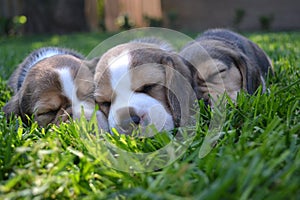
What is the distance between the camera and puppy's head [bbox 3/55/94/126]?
3.33m

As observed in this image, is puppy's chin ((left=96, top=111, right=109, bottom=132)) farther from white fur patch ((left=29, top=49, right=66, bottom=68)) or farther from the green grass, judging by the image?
white fur patch ((left=29, top=49, right=66, bottom=68))

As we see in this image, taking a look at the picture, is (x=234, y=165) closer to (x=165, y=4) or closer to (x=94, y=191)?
(x=94, y=191)

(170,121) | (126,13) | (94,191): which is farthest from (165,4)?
(94,191)

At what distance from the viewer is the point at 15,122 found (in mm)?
2822

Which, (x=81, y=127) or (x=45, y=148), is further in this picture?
(x=81, y=127)

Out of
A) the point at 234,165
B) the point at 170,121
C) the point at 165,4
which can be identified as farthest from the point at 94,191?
the point at 165,4

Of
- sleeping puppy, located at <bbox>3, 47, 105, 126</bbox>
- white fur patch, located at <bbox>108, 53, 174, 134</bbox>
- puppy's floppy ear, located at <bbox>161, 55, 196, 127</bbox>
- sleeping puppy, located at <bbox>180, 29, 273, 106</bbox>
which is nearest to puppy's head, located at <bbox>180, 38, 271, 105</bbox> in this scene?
sleeping puppy, located at <bbox>180, 29, 273, 106</bbox>

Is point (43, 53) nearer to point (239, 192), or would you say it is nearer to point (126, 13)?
point (239, 192)

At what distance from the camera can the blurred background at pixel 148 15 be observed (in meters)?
14.9

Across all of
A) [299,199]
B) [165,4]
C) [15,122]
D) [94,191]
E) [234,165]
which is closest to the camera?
[299,199]

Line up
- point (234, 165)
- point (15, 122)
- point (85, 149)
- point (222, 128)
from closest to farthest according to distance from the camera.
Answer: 1. point (234, 165)
2. point (85, 149)
3. point (222, 128)
4. point (15, 122)

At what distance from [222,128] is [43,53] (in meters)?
2.60

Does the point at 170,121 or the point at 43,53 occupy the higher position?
the point at 43,53

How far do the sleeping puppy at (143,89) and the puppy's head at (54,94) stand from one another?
16cm
